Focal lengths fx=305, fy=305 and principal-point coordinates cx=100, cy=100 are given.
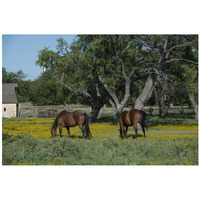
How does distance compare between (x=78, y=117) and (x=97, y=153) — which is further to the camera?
(x=78, y=117)

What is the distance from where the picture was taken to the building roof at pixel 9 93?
3966 centimetres

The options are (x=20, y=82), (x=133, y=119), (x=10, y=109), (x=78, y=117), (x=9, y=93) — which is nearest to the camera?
(x=78, y=117)

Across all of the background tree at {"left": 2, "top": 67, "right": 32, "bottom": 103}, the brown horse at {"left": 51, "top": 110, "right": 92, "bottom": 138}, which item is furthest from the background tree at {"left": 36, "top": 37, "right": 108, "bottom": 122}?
the background tree at {"left": 2, "top": 67, "right": 32, "bottom": 103}

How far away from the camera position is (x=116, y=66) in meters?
28.3

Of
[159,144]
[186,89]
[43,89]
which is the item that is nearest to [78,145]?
[159,144]

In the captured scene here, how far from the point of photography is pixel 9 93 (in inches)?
1585

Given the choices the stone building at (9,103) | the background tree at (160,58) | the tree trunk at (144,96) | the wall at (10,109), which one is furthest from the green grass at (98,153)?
the wall at (10,109)

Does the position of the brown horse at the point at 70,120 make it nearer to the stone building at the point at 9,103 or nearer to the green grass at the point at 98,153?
the green grass at the point at 98,153

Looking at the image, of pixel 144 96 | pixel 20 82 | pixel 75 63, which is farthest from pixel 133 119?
pixel 20 82

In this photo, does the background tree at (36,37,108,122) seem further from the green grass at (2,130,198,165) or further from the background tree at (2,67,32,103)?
the background tree at (2,67,32,103)

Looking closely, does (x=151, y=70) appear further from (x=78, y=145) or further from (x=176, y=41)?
(x=78, y=145)

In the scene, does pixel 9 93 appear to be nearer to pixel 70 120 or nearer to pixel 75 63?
pixel 75 63

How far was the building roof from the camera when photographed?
39656mm
